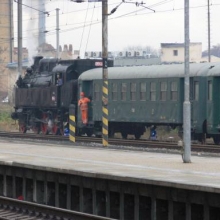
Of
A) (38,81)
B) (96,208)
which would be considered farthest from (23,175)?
(38,81)

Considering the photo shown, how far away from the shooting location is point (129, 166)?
19.4 metres

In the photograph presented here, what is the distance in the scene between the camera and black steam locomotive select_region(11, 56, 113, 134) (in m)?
39.6

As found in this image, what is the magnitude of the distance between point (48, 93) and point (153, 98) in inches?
336

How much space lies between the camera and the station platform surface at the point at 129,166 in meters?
15.2

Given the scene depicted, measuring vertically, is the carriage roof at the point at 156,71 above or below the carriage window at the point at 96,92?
above

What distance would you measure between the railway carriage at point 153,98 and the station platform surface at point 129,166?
22.2 ft

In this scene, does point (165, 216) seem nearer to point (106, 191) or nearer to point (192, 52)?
point (106, 191)

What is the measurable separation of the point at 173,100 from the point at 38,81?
12.0m

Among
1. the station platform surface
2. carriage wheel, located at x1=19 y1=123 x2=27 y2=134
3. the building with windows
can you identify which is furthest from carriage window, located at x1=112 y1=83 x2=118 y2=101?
the building with windows

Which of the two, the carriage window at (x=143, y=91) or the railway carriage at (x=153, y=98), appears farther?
the carriage window at (x=143, y=91)

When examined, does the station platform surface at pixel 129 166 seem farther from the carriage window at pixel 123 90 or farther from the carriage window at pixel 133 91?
the carriage window at pixel 123 90

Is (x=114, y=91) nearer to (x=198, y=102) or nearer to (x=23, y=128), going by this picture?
(x=198, y=102)

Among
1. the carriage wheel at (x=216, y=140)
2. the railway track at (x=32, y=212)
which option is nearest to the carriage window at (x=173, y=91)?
the carriage wheel at (x=216, y=140)

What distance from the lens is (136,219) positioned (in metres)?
16.1
